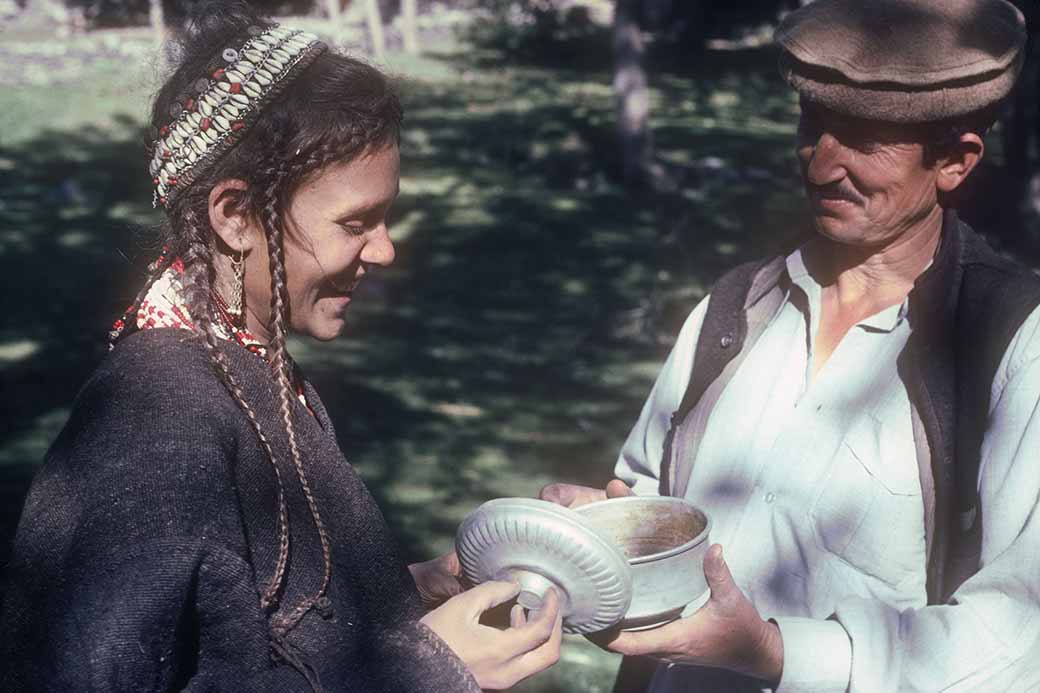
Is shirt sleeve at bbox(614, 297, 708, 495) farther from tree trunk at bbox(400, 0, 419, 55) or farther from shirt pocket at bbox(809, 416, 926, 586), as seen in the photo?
tree trunk at bbox(400, 0, 419, 55)

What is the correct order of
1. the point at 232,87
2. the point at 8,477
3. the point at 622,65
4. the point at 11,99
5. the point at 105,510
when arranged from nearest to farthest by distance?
the point at 105,510 → the point at 232,87 → the point at 8,477 → the point at 622,65 → the point at 11,99

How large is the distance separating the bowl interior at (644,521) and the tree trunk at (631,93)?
10.4 m

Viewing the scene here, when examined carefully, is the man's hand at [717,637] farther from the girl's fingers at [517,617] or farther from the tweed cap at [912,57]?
the tweed cap at [912,57]

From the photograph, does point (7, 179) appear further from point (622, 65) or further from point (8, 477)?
point (8, 477)

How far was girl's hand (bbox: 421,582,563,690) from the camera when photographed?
1926mm

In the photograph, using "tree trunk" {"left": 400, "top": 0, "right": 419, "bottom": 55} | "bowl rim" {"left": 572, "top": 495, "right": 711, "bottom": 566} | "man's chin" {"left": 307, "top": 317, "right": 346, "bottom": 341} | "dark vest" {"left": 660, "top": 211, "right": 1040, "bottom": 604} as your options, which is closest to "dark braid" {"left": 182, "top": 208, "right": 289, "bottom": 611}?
"man's chin" {"left": 307, "top": 317, "right": 346, "bottom": 341}

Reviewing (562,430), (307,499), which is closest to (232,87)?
(307,499)

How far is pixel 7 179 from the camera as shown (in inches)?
499

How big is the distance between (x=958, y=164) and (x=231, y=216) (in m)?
1.50

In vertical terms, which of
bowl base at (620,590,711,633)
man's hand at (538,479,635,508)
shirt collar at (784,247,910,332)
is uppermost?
shirt collar at (784,247,910,332)

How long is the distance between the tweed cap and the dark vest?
33 centimetres

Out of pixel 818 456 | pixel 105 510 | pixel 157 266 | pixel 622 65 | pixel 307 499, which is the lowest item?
pixel 622 65

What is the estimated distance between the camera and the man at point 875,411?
2035 millimetres

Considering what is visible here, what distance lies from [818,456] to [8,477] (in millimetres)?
4641
